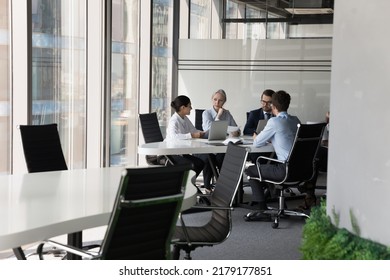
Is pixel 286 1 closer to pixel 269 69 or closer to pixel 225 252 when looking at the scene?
pixel 269 69

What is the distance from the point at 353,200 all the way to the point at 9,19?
16.3 feet

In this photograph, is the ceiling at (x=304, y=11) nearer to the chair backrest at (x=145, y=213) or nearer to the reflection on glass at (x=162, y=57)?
the reflection on glass at (x=162, y=57)

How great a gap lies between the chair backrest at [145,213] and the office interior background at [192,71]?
3.16 ft

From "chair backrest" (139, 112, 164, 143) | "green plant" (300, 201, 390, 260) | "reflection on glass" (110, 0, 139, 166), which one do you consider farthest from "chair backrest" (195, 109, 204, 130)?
"green plant" (300, 201, 390, 260)

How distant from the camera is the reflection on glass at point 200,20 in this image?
13.5 meters

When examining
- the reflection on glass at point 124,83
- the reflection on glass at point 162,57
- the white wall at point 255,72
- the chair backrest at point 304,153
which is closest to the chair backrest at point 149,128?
the reflection on glass at point 124,83

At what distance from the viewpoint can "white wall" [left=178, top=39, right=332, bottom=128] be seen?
12.6m

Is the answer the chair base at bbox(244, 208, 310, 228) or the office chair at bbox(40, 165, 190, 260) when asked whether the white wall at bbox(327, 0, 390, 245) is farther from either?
the chair base at bbox(244, 208, 310, 228)

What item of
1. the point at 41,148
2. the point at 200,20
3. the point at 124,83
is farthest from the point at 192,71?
the point at 41,148

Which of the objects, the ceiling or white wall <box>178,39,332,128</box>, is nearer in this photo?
the ceiling

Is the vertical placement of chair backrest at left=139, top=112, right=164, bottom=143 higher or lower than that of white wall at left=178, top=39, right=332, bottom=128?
lower

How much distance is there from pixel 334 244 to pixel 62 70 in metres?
5.98

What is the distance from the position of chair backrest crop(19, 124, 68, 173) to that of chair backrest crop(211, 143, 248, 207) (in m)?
1.63

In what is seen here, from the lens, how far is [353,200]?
3.79 m
